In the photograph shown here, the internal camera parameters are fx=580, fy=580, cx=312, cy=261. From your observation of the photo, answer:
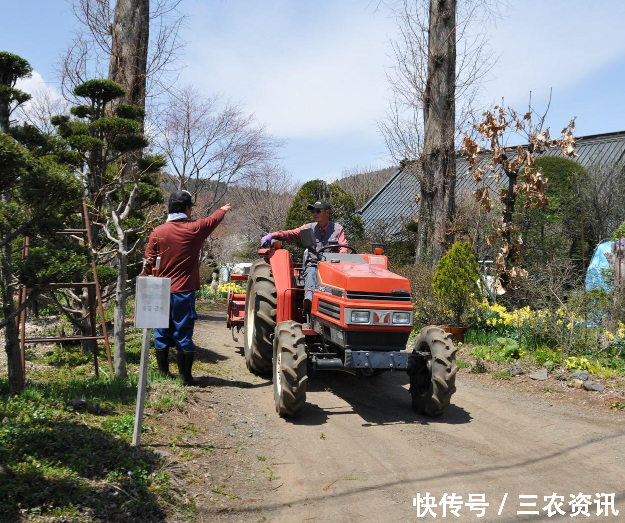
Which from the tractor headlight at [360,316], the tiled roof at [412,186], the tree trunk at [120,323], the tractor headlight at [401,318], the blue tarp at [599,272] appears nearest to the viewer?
the tractor headlight at [360,316]

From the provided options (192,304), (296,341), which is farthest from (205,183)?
(296,341)

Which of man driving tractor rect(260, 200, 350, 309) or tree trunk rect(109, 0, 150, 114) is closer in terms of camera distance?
man driving tractor rect(260, 200, 350, 309)

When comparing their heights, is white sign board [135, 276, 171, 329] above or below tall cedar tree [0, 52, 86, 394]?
below

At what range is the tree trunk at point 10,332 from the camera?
14.2ft

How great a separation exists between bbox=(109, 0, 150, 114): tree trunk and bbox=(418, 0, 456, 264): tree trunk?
5583mm

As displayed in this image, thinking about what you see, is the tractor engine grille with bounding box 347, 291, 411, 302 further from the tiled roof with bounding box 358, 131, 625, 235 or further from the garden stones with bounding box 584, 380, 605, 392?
the tiled roof with bounding box 358, 131, 625, 235

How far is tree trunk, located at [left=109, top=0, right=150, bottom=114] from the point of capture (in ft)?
28.7

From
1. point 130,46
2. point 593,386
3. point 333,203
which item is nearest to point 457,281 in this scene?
point 593,386

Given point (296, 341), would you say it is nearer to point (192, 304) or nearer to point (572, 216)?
point (192, 304)

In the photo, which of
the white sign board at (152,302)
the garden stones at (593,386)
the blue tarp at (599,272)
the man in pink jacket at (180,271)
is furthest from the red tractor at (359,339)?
the blue tarp at (599,272)

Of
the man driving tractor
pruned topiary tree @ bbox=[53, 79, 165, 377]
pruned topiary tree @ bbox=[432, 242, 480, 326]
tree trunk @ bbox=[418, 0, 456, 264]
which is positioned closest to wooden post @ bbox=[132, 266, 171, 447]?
pruned topiary tree @ bbox=[53, 79, 165, 377]

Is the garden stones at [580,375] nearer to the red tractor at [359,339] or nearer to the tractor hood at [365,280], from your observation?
the red tractor at [359,339]

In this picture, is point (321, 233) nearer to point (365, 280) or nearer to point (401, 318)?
point (365, 280)

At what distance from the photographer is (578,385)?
6.59 m
